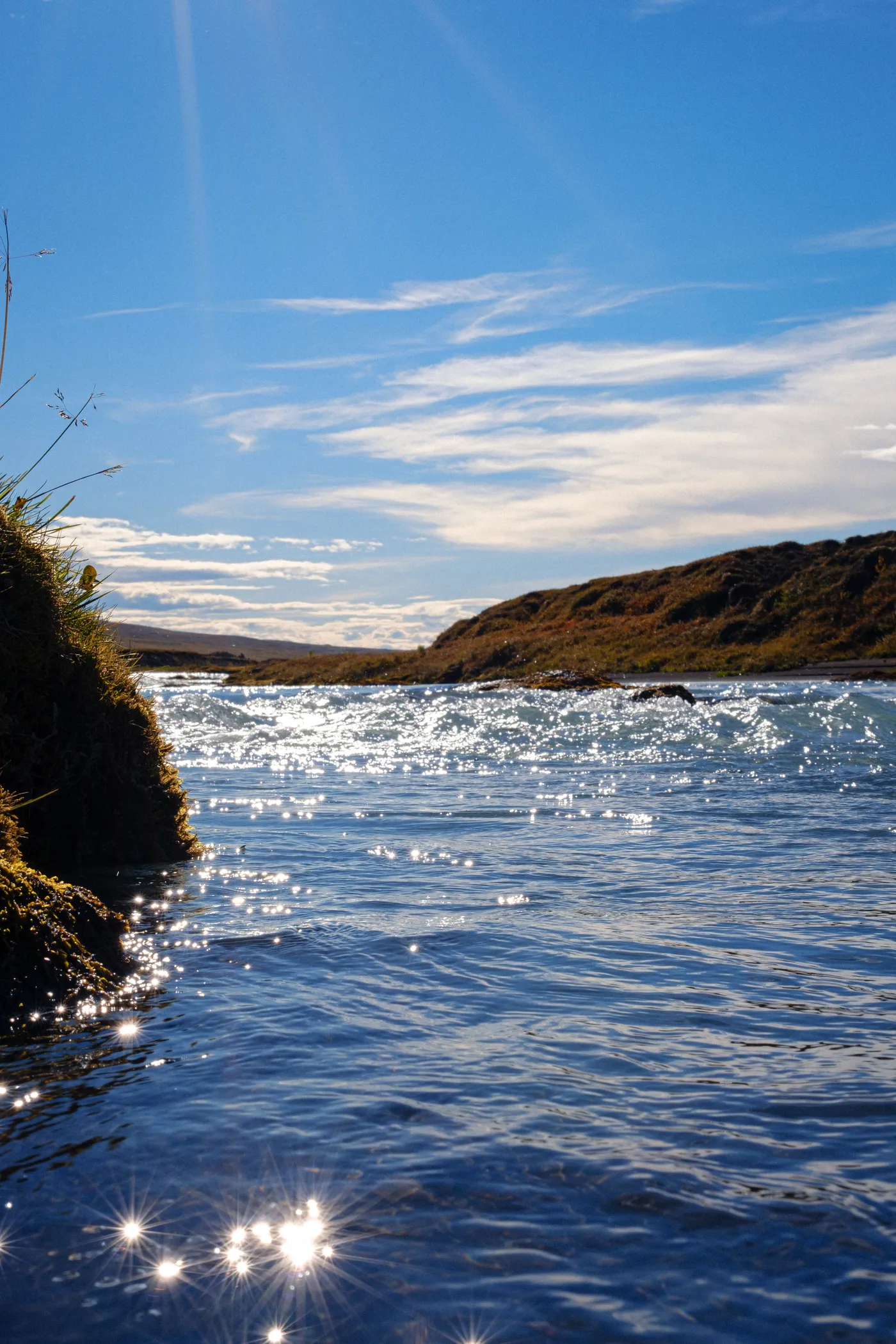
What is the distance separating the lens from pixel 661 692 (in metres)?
31.0

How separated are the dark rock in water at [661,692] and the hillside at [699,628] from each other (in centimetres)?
1827

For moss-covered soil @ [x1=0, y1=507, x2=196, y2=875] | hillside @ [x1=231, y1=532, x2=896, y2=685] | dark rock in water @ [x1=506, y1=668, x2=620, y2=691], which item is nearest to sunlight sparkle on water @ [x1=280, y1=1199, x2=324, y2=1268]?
moss-covered soil @ [x1=0, y1=507, x2=196, y2=875]

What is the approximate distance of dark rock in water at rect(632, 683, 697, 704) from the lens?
30156 mm

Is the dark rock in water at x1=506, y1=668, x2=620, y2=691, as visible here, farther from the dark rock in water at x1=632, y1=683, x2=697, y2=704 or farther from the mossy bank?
the mossy bank

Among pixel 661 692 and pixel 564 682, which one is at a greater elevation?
pixel 564 682

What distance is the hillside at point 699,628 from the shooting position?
5703cm

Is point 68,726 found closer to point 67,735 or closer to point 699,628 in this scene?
point 67,735

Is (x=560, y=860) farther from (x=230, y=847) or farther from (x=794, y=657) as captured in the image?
(x=794, y=657)

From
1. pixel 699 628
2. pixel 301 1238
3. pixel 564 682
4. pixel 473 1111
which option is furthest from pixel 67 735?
pixel 699 628

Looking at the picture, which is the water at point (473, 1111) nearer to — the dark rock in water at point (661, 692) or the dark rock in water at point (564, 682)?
the dark rock in water at point (661, 692)

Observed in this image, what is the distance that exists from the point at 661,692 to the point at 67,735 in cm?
2504

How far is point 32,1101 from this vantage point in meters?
3.86

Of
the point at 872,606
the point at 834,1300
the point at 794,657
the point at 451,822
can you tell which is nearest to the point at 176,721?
the point at 451,822

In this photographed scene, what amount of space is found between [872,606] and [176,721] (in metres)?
44.0
